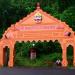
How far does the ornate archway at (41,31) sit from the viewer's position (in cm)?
1978

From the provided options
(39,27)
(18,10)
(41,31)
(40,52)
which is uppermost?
(18,10)

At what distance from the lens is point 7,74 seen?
14133 millimetres

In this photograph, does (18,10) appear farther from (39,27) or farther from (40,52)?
(39,27)

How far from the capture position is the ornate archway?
779 inches

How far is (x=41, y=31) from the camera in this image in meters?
20.1

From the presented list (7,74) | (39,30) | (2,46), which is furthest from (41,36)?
(7,74)

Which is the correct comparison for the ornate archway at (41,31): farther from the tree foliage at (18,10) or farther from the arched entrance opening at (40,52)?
the tree foliage at (18,10)

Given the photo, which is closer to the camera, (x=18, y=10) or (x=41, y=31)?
(x=41, y=31)

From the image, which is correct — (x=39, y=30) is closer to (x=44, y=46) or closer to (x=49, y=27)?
(x=49, y=27)

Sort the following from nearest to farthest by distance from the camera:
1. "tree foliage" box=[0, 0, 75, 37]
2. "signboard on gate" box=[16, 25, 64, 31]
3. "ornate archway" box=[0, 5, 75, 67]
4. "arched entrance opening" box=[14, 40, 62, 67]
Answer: "ornate archway" box=[0, 5, 75, 67]
"signboard on gate" box=[16, 25, 64, 31]
"arched entrance opening" box=[14, 40, 62, 67]
"tree foliage" box=[0, 0, 75, 37]

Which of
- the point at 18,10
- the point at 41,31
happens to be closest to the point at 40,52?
the point at 18,10

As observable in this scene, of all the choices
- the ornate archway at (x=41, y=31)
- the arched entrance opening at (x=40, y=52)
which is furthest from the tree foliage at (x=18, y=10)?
the ornate archway at (x=41, y=31)

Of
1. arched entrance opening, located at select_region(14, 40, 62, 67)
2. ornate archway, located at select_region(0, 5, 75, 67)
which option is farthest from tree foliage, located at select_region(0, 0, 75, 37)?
ornate archway, located at select_region(0, 5, 75, 67)

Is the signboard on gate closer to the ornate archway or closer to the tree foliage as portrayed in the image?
the ornate archway
